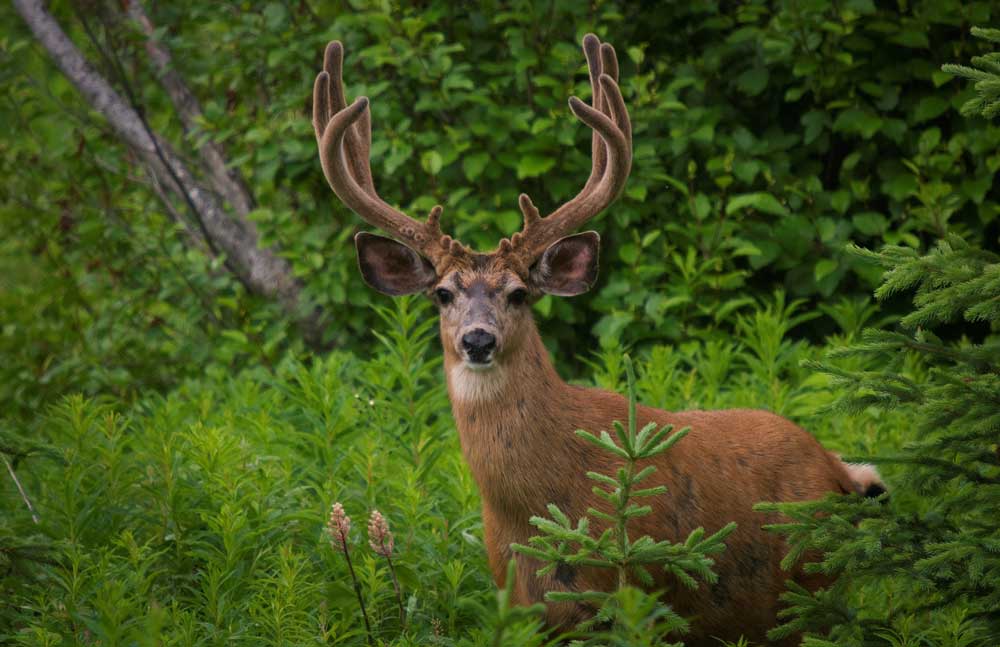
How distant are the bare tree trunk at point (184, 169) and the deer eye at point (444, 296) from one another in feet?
11.7

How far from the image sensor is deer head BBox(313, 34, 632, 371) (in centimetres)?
439

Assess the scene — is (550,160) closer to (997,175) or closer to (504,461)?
(997,175)

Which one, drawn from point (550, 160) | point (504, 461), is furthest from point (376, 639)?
point (550, 160)

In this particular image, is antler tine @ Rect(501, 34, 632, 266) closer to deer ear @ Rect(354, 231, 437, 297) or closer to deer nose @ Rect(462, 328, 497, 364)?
deer ear @ Rect(354, 231, 437, 297)

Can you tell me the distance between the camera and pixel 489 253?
4.55 m

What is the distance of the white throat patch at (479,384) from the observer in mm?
4266

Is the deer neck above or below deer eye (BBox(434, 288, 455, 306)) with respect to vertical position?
below

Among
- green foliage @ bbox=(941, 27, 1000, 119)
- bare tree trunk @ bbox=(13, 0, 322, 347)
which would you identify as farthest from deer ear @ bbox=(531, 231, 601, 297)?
bare tree trunk @ bbox=(13, 0, 322, 347)

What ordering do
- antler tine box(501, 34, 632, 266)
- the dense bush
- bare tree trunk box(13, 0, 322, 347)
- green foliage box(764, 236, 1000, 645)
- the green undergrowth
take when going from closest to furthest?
green foliage box(764, 236, 1000, 645)
the green undergrowth
antler tine box(501, 34, 632, 266)
the dense bush
bare tree trunk box(13, 0, 322, 347)

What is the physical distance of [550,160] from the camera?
7203 mm

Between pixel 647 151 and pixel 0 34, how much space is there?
179 inches

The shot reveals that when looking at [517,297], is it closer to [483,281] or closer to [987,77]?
[483,281]

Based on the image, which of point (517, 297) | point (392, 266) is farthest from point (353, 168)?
point (517, 297)

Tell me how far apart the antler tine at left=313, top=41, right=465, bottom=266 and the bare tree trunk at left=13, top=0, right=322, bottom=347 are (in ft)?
9.92
